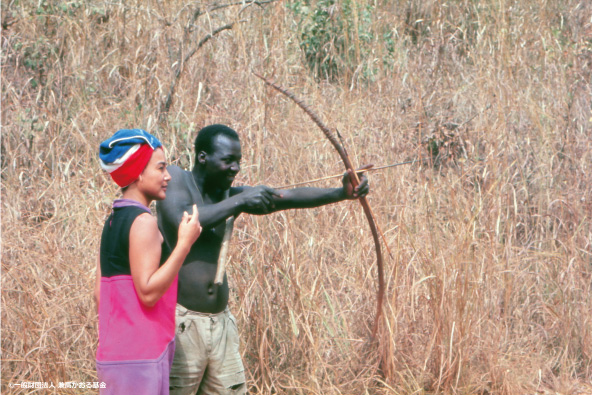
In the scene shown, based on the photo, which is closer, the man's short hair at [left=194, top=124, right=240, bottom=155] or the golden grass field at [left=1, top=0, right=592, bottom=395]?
the man's short hair at [left=194, top=124, right=240, bottom=155]

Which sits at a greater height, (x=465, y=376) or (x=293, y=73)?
(x=293, y=73)

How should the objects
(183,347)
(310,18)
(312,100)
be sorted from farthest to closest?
(310,18) → (312,100) → (183,347)

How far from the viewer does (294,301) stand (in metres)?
3.75

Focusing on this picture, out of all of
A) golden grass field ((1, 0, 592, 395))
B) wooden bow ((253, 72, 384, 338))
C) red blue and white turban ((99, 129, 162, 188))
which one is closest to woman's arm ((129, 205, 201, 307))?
red blue and white turban ((99, 129, 162, 188))

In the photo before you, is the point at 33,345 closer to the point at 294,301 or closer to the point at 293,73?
the point at 294,301

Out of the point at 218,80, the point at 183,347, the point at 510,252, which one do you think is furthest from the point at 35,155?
the point at 510,252

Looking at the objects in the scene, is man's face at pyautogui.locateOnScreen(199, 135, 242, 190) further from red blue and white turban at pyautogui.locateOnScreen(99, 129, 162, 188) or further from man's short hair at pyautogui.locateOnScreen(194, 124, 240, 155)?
red blue and white turban at pyautogui.locateOnScreen(99, 129, 162, 188)

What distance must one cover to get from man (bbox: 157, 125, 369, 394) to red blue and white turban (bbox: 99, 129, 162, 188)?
1.35 ft

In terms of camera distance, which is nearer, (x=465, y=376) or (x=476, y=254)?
(x=465, y=376)

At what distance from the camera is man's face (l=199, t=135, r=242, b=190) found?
275 cm

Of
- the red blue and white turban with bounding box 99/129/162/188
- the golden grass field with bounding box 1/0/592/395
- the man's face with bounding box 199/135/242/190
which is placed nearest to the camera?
the red blue and white turban with bounding box 99/129/162/188

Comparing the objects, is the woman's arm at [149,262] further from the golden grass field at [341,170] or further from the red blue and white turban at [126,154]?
the golden grass field at [341,170]

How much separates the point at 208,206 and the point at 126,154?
0.49 metres

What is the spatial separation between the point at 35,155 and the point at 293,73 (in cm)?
222
